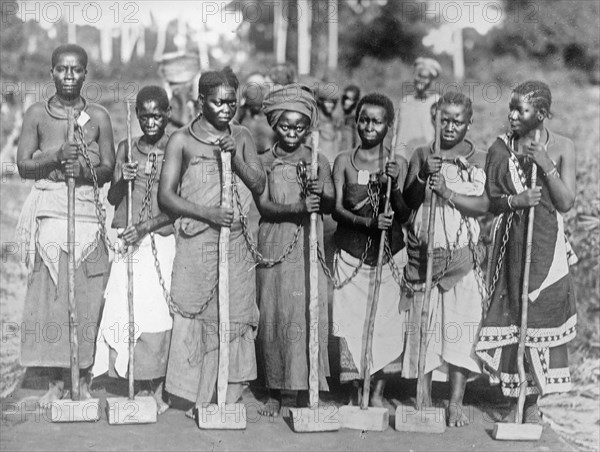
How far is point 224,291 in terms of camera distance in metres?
5.87

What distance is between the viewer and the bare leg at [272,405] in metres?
6.12

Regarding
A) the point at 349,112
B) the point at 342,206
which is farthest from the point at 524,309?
the point at 349,112

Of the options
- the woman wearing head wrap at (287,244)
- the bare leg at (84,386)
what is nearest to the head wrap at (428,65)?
the woman wearing head wrap at (287,244)

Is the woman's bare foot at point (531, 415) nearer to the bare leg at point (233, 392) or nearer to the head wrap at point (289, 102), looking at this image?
the bare leg at point (233, 392)

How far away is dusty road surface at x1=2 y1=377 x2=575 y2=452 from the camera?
564 centimetres

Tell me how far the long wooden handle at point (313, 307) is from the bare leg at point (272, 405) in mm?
340

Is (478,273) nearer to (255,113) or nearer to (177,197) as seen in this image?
(177,197)

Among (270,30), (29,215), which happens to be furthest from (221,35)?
(29,215)

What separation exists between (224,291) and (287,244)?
0.57 metres

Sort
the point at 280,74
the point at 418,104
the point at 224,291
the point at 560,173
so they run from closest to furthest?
the point at 224,291 < the point at 560,173 < the point at 418,104 < the point at 280,74

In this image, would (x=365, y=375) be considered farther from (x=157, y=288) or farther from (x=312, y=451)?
(x=157, y=288)

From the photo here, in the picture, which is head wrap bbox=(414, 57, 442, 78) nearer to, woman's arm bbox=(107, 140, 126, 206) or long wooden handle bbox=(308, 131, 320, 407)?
long wooden handle bbox=(308, 131, 320, 407)

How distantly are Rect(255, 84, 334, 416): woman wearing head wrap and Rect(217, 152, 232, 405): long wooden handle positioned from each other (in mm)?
315

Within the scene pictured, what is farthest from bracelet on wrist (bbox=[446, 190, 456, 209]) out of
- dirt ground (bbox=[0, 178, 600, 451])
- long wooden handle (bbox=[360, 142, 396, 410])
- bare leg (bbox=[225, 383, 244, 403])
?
bare leg (bbox=[225, 383, 244, 403])
